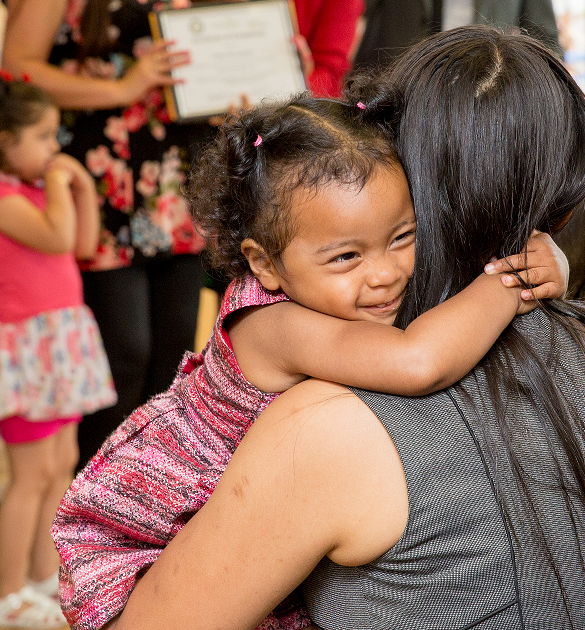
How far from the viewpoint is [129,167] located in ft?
7.34

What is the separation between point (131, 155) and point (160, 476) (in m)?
1.38

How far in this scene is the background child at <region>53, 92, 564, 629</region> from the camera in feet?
3.15

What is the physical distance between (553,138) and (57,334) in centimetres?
168

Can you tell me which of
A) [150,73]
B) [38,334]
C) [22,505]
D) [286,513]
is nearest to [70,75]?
[150,73]

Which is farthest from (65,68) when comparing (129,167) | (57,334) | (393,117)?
(393,117)

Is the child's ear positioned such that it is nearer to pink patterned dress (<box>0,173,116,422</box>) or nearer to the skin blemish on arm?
the skin blemish on arm

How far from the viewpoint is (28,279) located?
7.15 ft

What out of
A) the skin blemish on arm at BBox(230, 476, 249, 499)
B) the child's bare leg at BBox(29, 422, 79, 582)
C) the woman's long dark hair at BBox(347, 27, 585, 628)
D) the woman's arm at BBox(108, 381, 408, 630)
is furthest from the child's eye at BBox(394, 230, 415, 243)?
the child's bare leg at BBox(29, 422, 79, 582)

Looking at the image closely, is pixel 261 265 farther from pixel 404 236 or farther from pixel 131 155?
pixel 131 155

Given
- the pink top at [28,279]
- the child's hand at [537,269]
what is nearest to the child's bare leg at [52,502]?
the pink top at [28,279]

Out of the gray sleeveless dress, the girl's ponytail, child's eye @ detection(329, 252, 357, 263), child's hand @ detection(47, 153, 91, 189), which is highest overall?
the girl's ponytail

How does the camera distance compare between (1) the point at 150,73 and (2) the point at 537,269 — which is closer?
(2) the point at 537,269

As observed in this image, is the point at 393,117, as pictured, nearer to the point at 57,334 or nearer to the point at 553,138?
the point at 553,138

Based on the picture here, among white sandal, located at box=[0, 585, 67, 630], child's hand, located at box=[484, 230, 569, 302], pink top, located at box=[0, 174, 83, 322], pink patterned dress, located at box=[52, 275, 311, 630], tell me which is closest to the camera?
child's hand, located at box=[484, 230, 569, 302]
